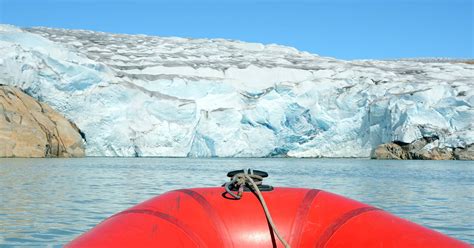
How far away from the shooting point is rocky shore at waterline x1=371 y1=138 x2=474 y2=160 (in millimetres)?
25250

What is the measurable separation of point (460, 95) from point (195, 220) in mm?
23875

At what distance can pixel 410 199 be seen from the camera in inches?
406

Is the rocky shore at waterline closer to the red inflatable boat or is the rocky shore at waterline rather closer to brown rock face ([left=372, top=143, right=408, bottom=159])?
brown rock face ([left=372, top=143, right=408, bottom=159])

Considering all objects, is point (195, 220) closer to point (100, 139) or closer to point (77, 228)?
point (77, 228)

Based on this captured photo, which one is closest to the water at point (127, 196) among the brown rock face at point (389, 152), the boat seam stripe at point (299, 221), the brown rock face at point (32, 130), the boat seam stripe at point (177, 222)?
the boat seam stripe at point (177, 222)

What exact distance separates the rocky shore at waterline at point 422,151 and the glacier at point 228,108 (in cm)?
37

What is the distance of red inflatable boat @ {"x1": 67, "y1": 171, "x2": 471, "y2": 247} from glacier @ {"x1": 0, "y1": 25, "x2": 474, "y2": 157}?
21.7m

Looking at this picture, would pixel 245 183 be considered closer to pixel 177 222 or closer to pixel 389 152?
pixel 177 222

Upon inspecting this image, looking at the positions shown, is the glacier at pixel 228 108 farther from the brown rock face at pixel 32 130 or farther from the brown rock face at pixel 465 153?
the brown rock face at pixel 32 130

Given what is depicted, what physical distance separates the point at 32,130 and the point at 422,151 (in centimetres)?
1620

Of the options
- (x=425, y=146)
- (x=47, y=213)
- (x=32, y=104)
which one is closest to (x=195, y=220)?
(x=47, y=213)

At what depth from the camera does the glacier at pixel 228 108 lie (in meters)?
24.4

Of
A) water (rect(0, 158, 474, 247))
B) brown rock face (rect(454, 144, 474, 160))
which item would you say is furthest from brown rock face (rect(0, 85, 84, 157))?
brown rock face (rect(454, 144, 474, 160))

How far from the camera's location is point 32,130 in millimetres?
23484
